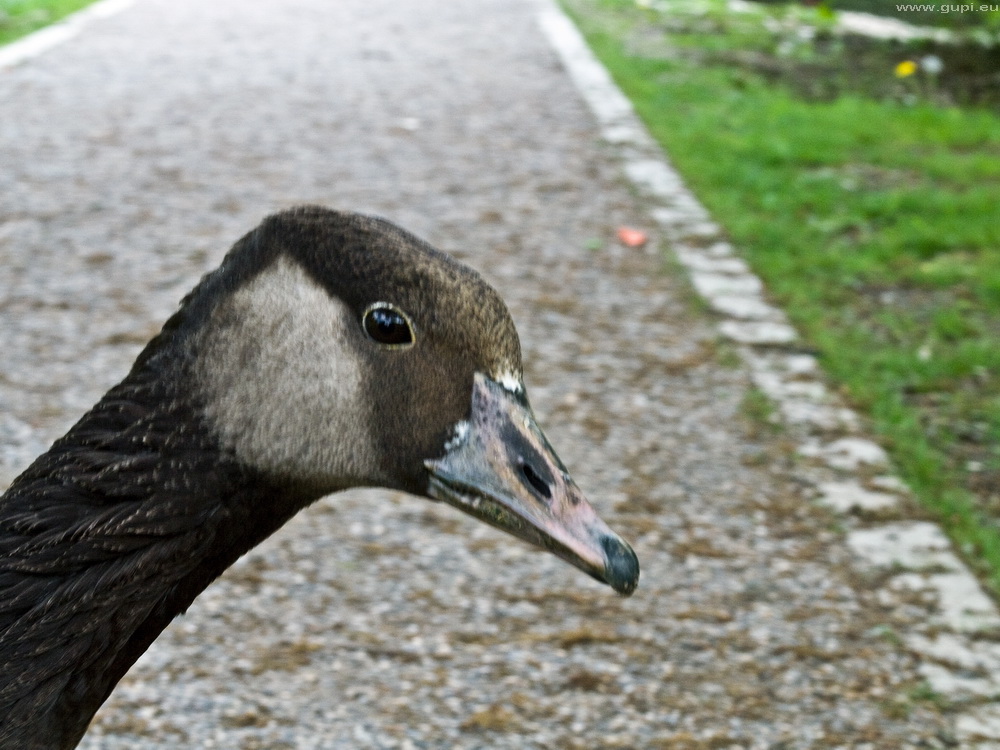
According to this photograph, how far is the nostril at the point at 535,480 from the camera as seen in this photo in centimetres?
196

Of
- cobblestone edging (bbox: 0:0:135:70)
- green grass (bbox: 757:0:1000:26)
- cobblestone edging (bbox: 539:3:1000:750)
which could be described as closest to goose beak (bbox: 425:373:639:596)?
cobblestone edging (bbox: 539:3:1000:750)

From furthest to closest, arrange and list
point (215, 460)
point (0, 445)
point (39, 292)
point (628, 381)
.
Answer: point (39, 292), point (628, 381), point (0, 445), point (215, 460)

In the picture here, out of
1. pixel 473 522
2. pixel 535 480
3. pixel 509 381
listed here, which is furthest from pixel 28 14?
pixel 535 480

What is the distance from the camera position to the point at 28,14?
12.2 m

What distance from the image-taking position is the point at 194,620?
341 centimetres

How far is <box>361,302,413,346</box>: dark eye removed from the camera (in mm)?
2002

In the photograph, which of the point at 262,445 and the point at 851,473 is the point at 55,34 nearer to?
the point at 851,473

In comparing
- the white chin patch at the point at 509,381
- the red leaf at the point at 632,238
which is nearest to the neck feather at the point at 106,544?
the white chin patch at the point at 509,381

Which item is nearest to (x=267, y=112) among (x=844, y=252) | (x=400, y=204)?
(x=400, y=204)

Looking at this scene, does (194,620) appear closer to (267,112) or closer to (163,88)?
(267,112)

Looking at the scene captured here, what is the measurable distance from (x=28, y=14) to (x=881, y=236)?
9.27m

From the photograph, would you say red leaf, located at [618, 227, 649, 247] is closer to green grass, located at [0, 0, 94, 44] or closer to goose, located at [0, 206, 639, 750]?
goose, located at [0, 206, 639, 750]

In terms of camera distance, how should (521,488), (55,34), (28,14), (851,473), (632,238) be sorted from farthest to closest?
(28,14)
(55,34)
(632,238)
(851,473)
(521,488)

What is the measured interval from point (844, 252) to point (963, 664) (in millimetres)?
3444
